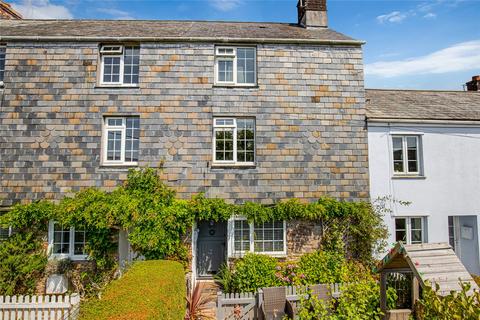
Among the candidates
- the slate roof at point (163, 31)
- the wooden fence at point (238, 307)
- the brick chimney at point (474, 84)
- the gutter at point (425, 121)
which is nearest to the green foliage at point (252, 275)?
the wooden fence at point (238, 307)

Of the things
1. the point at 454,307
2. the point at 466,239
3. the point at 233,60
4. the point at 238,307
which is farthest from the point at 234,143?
the point at 466,239

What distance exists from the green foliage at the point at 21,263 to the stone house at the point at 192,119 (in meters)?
0.57

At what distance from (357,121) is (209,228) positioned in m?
7.10

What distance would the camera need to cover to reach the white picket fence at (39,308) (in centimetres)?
722

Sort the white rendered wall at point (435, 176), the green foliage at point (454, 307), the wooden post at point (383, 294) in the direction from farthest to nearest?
the white rendered wall at point (435, 176) → the wooden post at point (383, 294) → the green foliage at point (454, 307)

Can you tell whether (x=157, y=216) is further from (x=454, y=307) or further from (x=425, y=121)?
(x=425, y=121)

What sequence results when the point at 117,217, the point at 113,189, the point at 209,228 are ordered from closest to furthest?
the point at 117,217, the point at 113,189, the point at 209,228

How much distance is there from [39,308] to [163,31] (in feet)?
33.8

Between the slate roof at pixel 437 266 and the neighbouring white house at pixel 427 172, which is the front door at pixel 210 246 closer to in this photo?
the neighbouring white house at pixel 427 172

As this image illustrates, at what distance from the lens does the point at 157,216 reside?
9555 millimetres

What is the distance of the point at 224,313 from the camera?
731 centimetres

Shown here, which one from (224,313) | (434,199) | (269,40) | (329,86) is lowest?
(224,313)

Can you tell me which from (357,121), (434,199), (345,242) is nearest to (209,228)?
(345,242)

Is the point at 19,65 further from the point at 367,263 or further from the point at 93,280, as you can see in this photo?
the point at 367,263
